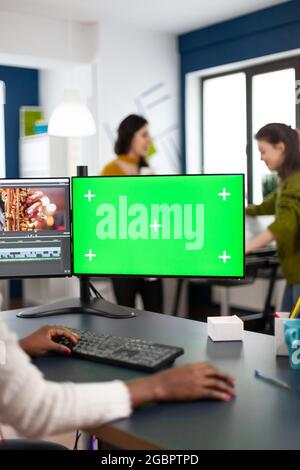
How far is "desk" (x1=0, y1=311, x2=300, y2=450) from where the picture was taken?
0.96 m

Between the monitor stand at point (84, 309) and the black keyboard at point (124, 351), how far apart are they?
39 centimetres

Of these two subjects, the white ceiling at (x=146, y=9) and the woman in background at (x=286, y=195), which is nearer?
the woman in background at (x=286, y=195)

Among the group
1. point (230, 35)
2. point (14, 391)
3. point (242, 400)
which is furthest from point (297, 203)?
point (230, 35)

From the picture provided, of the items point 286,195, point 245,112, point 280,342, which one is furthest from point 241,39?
point 280,342

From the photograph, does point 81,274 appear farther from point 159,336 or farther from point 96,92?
point 96,92

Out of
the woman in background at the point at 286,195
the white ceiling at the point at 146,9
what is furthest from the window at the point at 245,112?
the woman in background at the point at 286,195

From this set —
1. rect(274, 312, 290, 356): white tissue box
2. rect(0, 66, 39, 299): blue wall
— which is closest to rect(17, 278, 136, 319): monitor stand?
rect(274, 312, 290, 356): white tissue box

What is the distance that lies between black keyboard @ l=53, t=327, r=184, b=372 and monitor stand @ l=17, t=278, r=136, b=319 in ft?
1.27

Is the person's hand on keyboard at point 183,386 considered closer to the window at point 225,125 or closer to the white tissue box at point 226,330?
the white tissue box at point 226,330

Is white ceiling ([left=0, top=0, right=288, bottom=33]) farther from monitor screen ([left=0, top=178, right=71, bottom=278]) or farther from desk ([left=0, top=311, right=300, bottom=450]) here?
desk ([left=0, top=311, right=300, bottom=450])

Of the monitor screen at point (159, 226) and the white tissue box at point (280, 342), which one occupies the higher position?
the monitor screen at point (159, 226)

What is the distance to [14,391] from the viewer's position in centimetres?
101

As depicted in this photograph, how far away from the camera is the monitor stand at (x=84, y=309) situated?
188 cm

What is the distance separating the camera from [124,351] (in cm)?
135
